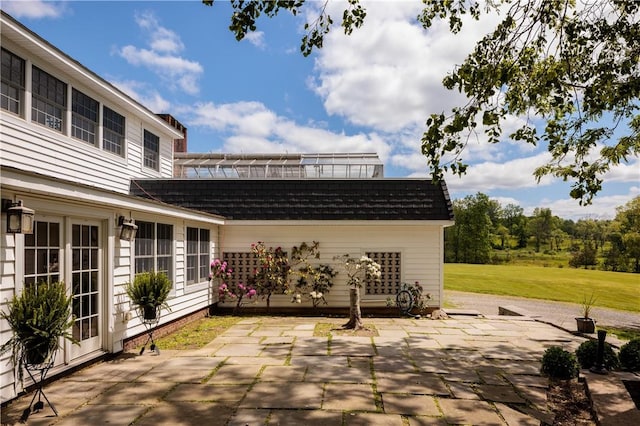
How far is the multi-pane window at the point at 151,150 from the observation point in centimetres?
1148

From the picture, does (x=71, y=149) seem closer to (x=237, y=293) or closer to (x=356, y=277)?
(x=237, y=293)

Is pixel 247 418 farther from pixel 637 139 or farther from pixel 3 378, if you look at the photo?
pixel 637 139

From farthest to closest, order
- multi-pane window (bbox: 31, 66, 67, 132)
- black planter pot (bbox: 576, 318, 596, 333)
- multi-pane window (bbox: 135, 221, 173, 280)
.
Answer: black planter pot (bbox: 576, 318, 596, 333)
multi-pane window (bbox: 31, 66, 67, 132)
multi-pane window (bbox: 135, 221, 173, 280)

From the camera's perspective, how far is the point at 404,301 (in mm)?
10500

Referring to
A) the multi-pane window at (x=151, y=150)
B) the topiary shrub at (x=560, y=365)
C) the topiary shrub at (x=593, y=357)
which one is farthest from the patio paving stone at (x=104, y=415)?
the multi-pane window at (x=151, y=150)

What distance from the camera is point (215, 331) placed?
827 cm

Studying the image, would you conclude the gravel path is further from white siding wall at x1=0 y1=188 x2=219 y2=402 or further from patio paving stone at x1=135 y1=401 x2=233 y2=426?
patio paving stone at x1=135 y1=401 x2=233 y2=426

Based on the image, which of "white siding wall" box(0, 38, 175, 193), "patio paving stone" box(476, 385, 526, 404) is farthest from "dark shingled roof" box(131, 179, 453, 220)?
"patio paving stone" box(476, 385, 526, 404)

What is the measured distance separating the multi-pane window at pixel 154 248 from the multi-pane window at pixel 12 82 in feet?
9.60

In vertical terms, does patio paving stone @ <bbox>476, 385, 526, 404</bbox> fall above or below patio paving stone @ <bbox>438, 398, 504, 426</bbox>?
below

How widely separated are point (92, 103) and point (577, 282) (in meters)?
25.5

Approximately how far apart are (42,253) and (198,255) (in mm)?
4726

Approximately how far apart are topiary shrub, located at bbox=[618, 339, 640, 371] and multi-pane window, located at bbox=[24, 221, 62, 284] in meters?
7.91

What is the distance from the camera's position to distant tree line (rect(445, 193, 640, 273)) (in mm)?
36119
